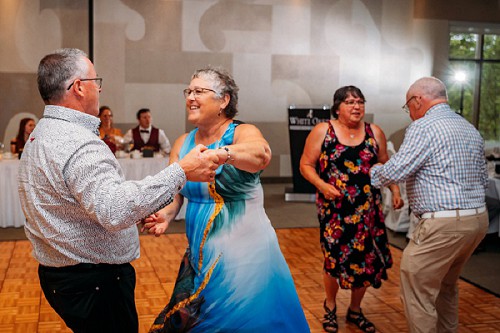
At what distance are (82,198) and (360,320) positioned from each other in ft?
9.05

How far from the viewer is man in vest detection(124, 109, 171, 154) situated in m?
9.07

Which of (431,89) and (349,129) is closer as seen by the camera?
(431,89)

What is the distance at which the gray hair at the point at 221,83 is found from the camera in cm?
261

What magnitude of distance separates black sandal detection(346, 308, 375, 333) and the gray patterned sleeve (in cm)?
257

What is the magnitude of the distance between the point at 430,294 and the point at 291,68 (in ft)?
30.5

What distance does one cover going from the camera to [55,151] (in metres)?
1.98

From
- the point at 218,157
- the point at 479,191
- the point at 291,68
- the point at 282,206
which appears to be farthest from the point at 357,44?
the point at 218,157

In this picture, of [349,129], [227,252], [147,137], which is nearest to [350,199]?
[349,129]

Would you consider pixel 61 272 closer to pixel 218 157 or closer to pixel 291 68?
pixel 218 157

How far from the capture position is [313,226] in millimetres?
7863

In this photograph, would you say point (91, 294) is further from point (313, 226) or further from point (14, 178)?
point (313, 226)

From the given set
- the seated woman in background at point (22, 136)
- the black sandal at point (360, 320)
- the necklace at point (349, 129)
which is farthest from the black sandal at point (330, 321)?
the seated woman in background at point (22, 136)

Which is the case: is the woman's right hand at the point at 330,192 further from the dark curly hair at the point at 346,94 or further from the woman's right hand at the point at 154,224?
the woman's right hand at the point at 154,224

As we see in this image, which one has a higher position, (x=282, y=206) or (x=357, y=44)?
(x=357, y=44)
